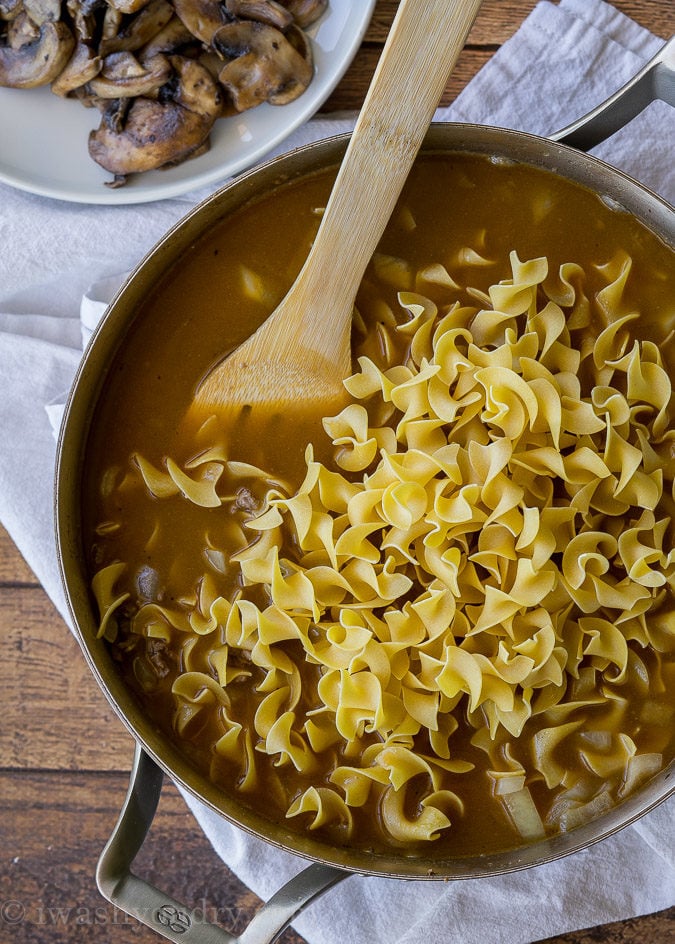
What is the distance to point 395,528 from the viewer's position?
2393mm

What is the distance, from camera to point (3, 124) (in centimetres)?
279

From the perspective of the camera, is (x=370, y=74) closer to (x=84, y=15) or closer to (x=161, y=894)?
(x=84, y=15)

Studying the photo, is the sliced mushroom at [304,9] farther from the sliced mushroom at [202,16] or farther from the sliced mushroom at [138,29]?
the sliced mushroom at [138,29]

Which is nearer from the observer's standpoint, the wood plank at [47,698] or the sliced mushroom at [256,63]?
the sliced mushroom at [256,63]

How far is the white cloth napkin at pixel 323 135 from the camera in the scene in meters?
2.80

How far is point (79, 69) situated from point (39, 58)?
12cm

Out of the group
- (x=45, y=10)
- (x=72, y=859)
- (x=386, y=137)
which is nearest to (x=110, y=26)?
(x=45, y=10)

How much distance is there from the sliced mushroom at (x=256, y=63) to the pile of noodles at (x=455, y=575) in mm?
800

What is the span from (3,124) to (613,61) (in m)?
1.95

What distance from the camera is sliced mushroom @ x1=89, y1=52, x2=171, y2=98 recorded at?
8.73 ft

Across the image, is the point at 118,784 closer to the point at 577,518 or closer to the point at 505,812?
the point at 505,812

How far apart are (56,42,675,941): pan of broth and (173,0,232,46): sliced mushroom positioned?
64cm

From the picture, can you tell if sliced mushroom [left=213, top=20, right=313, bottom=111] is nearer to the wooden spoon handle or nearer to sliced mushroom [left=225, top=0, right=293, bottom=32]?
sliced mushroom [left=225, top=0, right=293, bottom=32]

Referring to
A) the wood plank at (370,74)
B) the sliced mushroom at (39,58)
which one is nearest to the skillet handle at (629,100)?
the wood plank at (370,74)
